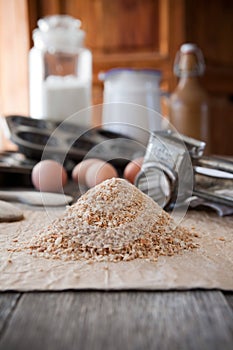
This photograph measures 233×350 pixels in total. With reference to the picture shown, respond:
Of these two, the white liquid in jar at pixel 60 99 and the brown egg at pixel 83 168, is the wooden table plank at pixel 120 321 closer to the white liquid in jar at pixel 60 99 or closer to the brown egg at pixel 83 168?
the brown egg at pixel 83 168

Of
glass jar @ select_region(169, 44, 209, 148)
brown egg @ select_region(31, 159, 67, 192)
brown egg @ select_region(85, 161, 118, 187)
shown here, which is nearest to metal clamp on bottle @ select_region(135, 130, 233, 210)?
brown egg @ select_region(85, 161, 118, 187)

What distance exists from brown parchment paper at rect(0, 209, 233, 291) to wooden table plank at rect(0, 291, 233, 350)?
0.02 m

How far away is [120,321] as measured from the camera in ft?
1.32

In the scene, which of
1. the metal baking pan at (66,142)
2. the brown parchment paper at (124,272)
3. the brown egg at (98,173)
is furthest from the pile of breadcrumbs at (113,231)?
the metal baking pan at (66,142)

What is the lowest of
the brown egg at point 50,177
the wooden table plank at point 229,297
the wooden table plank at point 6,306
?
the brown egg at point 50,177

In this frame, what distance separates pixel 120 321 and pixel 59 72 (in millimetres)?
1422

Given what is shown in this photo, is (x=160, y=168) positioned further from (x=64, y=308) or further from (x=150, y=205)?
(x=64, y=308)

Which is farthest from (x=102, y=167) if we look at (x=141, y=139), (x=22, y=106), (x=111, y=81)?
(x=22, y=106)

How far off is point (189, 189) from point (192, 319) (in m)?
0.43

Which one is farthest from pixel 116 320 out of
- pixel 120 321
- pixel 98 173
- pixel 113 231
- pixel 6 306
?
pixel 98 173

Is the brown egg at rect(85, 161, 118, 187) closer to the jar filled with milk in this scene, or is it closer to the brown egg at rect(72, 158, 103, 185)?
the brown egg at rect(72, 158, 103, 185)

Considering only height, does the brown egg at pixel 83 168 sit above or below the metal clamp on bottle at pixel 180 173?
below

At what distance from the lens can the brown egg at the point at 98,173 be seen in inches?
36.7

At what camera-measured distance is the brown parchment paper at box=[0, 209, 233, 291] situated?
48 cm
